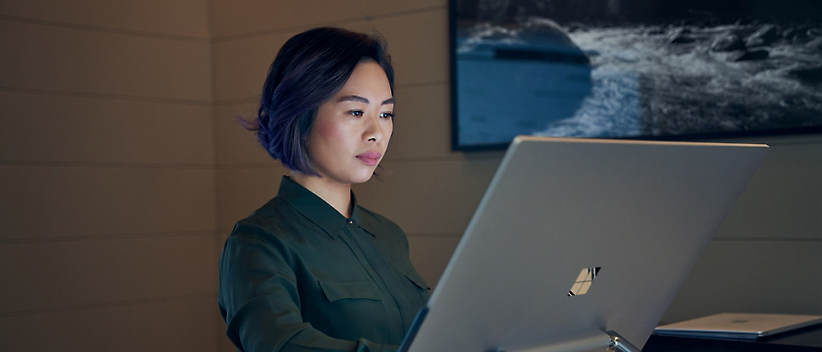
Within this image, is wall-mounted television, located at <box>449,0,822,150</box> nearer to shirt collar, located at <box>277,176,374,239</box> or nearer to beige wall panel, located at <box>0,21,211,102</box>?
beige wall panel, located at <box>0,21,211,102</box>

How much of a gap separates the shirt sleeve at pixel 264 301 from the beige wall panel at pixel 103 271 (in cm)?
239

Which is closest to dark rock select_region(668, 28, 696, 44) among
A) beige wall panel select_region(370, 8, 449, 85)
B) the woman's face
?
beige wall panel select_region(370, 8, 449, 85)

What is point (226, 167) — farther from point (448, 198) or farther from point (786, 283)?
point (786, 283)

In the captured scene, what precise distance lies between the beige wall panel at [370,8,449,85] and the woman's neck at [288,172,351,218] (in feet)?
5.86

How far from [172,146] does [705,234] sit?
3113 millimetres

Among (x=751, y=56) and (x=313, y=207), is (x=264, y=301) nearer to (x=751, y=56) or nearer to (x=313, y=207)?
(x=313, y=207)

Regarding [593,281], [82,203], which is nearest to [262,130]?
[593,281]

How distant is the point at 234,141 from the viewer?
371 cm

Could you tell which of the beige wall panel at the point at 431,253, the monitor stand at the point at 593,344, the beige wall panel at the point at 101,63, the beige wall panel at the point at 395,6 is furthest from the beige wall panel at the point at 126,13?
the monitor stand at the point at 593,344

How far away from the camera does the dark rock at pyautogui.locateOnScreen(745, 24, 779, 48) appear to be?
239cm

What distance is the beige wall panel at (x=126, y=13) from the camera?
3197 millimetres

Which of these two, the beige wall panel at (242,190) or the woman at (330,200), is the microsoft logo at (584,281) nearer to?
the woman at (330,200)

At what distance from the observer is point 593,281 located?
0.83 meters

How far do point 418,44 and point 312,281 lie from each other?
215 centimetres
